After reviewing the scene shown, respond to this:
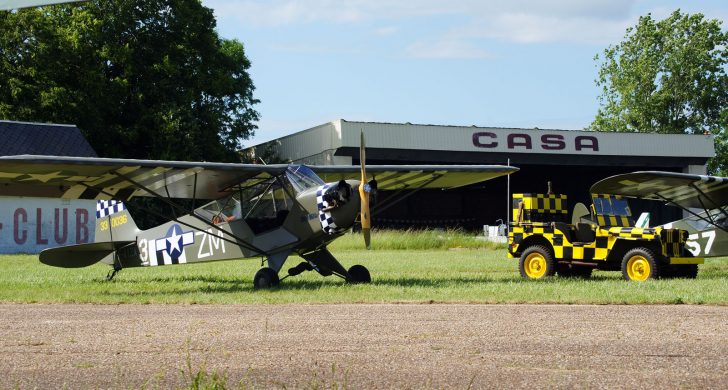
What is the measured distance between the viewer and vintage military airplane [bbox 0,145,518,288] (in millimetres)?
14656

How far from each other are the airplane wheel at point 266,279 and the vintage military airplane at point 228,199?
2cm

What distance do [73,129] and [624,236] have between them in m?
30.9

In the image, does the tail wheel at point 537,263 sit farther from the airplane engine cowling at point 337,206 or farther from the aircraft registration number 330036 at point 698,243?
the airplane engine cowling at point 337,206

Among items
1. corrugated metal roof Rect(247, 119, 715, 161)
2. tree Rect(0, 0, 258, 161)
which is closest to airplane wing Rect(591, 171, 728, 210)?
corrugated metal roof Rect(247, 119, 715, 161)

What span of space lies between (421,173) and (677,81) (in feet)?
193

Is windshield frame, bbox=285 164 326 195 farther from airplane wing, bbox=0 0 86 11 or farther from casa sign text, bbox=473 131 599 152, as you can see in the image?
casa sign text, bbox=473 131 599 152

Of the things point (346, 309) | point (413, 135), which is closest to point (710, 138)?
point (413, 135)

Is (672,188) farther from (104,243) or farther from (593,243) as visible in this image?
(104,243)

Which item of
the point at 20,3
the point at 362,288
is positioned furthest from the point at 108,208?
the point at 20,3

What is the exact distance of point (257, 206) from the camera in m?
16.4

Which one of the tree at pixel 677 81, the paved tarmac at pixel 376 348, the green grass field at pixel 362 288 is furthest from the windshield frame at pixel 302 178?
the tree at pixel 677 81

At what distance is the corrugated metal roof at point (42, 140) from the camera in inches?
1553

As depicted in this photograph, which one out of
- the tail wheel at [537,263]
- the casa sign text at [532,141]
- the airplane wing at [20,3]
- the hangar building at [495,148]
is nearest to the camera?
the airplane wing at [20,3]

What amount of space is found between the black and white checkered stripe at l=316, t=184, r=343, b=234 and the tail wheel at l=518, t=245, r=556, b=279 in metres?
5.04
